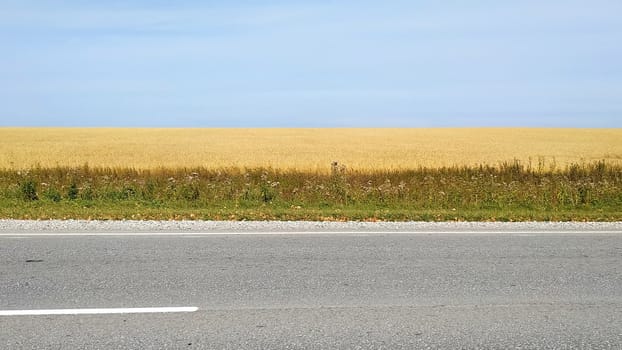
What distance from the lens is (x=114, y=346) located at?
479cm

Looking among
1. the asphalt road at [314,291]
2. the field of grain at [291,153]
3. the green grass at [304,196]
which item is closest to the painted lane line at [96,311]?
the asphalt road at [314,291]

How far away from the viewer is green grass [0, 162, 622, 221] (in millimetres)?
13195

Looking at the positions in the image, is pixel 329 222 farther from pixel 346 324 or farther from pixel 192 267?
pixel 346 324

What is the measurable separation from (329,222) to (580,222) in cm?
521

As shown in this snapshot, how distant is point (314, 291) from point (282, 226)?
4784mm

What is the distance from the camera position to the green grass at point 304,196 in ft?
43.3

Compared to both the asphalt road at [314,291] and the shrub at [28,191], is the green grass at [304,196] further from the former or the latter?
the asphalt road at [314,291]

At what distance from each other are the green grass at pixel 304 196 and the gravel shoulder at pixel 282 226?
93cm

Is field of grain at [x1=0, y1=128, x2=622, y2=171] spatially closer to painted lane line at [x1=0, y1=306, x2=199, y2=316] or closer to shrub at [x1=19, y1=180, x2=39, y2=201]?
shrub at [x1=19, y1=180, x2=39, y2=201]

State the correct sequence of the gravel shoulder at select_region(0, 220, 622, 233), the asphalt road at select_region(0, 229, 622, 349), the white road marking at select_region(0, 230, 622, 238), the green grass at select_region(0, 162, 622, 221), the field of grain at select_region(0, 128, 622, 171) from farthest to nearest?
the field of grain at select_region(0, 128, 622, 171)
the green grass at select_region(0, 162, 622, 221)
the gravel shoulder at select_region(0, 220, 622, 233)
the white road marking at select_region(0, 230, 622, 238)
the asphalt road at select_region(0, 229, 622, 349)

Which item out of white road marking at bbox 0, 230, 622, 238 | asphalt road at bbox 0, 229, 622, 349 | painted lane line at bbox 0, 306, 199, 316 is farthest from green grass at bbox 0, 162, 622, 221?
painted lane line at bbox 0, 306, 199, 316

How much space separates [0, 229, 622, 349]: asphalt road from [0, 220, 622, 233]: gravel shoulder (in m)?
0.96

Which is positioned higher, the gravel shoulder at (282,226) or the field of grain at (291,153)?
the field of grain at (291,153)

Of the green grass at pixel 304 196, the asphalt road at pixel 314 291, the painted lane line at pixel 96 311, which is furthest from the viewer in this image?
the green grass at pixel 304 196
